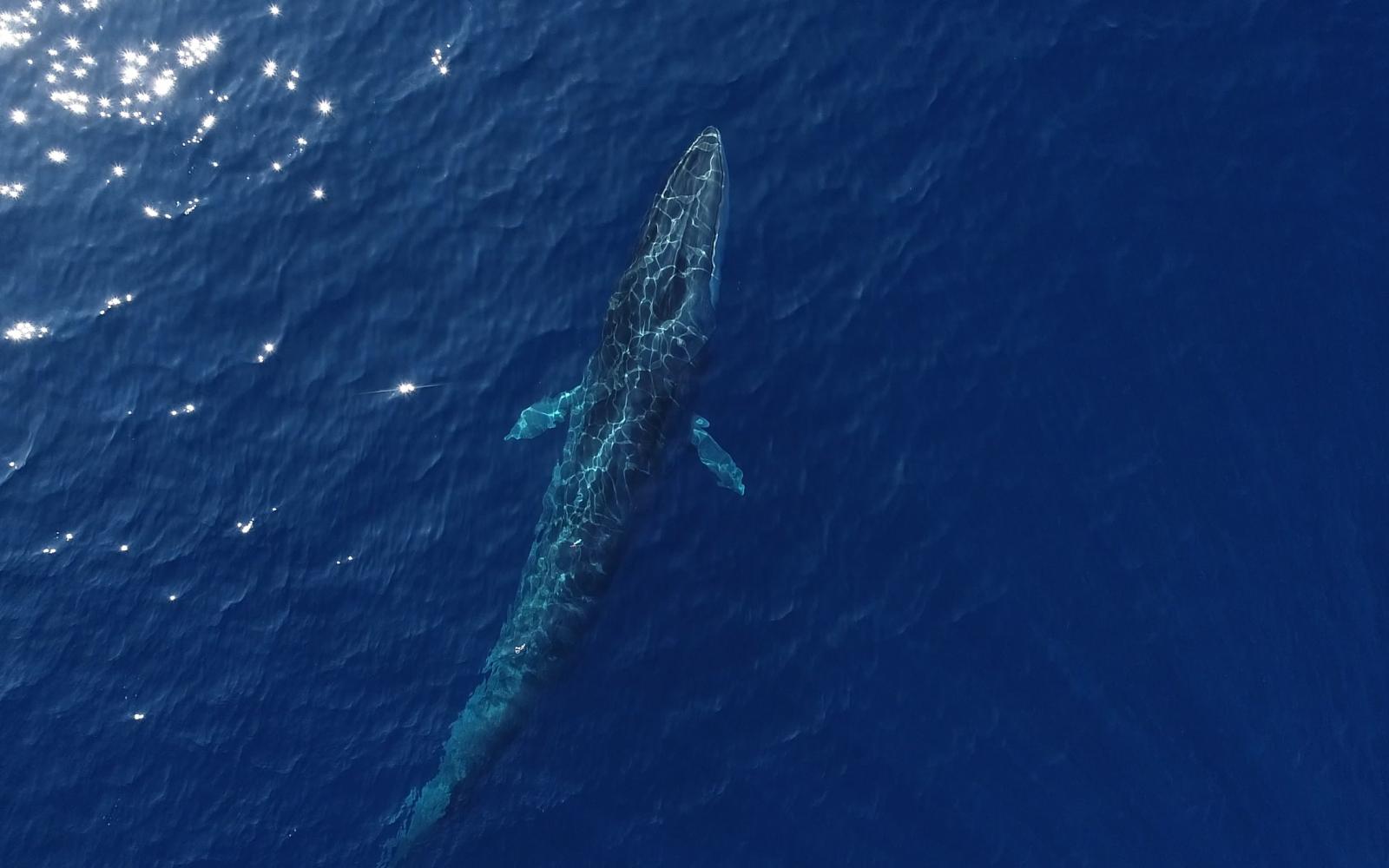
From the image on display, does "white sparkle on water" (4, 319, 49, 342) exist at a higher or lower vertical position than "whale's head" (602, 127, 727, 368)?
higher

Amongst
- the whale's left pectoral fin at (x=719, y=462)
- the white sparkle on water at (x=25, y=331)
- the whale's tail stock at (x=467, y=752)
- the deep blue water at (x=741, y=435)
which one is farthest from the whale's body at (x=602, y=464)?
the white sparkle on water at (x=25, y=331)

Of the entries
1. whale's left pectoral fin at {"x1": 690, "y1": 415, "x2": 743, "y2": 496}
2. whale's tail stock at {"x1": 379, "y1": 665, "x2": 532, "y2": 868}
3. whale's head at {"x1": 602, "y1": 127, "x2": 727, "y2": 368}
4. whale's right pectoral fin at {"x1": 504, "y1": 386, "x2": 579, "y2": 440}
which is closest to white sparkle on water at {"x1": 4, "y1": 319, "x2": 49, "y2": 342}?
whale's right pectoral fin at {"x1": 504, "y1": 386, "x2": 579, "y2": 440}

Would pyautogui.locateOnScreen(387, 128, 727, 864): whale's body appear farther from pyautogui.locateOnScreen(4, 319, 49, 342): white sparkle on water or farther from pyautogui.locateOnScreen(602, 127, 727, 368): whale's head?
pyautogui.locateOnScreen(4, 319, 49, 342): white sparkle on water

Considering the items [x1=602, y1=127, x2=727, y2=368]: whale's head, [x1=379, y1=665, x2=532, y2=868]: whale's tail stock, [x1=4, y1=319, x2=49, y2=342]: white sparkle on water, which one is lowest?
[x1=379, y1=665, x2=532, y2=868]: whale's tail stock

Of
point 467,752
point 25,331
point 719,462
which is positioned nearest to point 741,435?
point 719,462

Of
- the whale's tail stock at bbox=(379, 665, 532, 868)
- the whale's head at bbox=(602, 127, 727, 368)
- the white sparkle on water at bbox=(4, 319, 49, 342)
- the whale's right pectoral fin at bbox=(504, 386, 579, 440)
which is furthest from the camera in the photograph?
the white sparkle on water at bbox=(4, 319, 49, 342)

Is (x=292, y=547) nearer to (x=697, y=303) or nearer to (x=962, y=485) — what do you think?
(x=697, y=303)

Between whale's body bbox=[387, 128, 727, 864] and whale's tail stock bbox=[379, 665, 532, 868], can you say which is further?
whale's body bbox=[387, 128, 727, 864]
